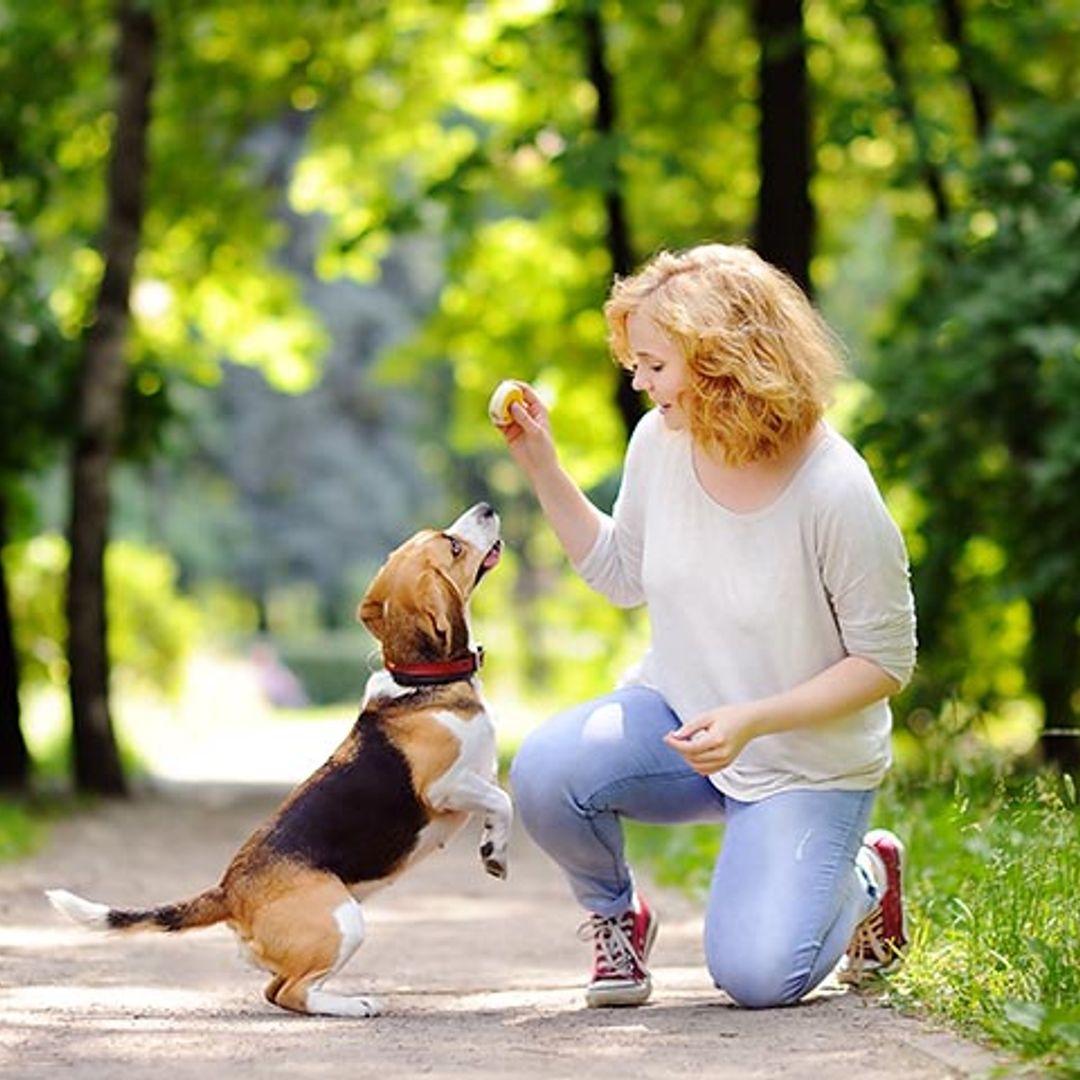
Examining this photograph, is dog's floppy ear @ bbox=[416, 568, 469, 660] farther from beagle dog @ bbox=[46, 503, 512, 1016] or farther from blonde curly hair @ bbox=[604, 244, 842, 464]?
blonde curly hair @ bbox=[604, 244, 842, 464]

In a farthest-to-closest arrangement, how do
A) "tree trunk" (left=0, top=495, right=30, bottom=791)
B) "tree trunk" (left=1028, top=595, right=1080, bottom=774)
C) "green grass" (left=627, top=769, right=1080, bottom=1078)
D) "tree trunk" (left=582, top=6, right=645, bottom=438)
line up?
1. "tree trunk" (left=582, top=6, right=645, bottom=438)
2. "tree trunk" (left=1028, top=595, right=1080, bottom=774)
3. "tree trunk" (left=0, top=495, right=30, bottom=791)
4. "green grass" (left=627, top=769, right=1080, bottom=1078)

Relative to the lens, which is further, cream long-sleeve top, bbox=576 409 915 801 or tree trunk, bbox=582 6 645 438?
tree trunk, bbox=582 6 645 438

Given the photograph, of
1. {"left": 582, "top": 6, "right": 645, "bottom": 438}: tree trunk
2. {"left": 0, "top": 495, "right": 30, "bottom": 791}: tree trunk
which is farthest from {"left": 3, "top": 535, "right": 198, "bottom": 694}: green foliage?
{"left": 0, "top": 495, "right": 30, "bottom": 791}: tree trunk

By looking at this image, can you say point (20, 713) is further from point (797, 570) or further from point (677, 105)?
point (797, 570)

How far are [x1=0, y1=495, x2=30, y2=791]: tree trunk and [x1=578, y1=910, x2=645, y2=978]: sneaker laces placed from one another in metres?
9.82

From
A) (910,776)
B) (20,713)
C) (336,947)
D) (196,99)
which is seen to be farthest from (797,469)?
(196,99)

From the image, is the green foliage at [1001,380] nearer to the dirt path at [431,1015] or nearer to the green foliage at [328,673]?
the dirt path at [431,1015]

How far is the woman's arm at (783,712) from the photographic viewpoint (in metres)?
5.43

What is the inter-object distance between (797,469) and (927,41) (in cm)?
1345

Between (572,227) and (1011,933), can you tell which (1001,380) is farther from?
(572,227)

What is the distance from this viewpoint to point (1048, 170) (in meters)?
12.8

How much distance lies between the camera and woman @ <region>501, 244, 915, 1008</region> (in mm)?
5691

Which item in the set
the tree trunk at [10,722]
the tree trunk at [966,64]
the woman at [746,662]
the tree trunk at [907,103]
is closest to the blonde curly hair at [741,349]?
the woman at [746,662]

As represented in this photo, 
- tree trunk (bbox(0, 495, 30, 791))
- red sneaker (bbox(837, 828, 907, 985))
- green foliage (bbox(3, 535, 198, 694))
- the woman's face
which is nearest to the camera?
the woman's face
